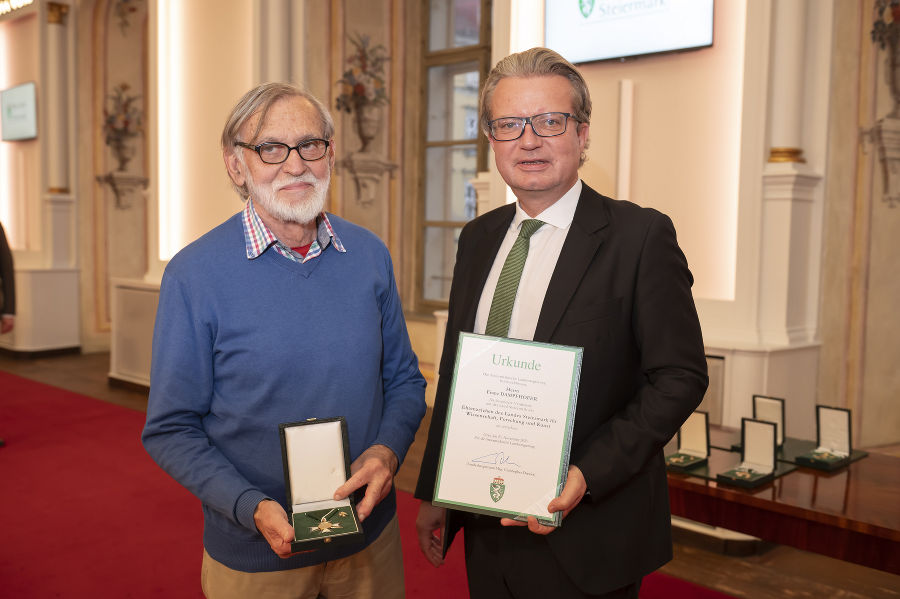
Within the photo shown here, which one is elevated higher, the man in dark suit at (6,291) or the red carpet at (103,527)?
the man in dark suit at (6,291)

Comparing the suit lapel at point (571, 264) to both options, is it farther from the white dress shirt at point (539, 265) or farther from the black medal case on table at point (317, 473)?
the black medal case on table at point (317, 473)

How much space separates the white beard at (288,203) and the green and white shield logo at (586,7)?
302cm

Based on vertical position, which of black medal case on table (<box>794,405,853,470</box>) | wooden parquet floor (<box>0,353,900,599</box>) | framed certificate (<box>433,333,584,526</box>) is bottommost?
wooden parquet floor (<box>0,353,900,599</box>)

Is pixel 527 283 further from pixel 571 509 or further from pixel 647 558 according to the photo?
pixel 647 558

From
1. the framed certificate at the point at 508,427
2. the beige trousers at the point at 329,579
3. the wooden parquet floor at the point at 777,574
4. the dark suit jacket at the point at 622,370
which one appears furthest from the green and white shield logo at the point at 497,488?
the wooden parquet floor at the point at 777,574

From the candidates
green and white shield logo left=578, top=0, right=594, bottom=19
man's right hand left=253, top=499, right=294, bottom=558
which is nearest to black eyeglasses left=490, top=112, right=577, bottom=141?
man's right hand left=253, top=499, right=294, bottom=558

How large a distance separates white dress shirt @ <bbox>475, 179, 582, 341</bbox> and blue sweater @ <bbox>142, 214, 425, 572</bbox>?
0.28m

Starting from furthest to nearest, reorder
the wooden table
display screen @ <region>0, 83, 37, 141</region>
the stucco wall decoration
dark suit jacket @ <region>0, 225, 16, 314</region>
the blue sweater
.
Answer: display screen @ <region>0, 83, 37, 141</region>, the stucco wall decoration, dark suit jacket @ <region>0, 225, 16, 314</region>, the wooden table, the blue sweater

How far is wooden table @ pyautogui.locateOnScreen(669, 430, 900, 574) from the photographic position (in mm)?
1812

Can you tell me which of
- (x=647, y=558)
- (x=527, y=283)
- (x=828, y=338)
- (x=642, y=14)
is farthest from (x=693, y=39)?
(x=647, y=558)

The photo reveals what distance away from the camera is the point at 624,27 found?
391 cm

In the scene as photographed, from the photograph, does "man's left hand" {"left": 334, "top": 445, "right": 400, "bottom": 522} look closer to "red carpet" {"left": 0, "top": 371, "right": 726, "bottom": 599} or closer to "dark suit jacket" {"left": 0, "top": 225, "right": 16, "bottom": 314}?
"red carpet" {"left": 0, "top": 371, "right": 726, "bottom": 599}

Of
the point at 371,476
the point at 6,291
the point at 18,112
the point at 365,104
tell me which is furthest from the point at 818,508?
the point at 18,112

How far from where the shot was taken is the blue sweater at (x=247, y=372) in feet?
4.57
